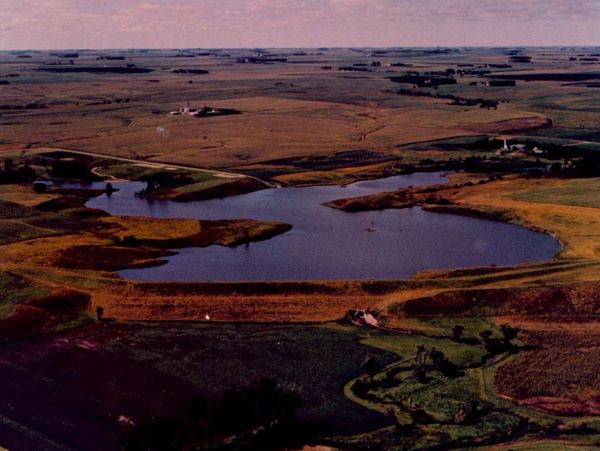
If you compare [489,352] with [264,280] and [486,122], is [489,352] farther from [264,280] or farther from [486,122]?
[486,122]

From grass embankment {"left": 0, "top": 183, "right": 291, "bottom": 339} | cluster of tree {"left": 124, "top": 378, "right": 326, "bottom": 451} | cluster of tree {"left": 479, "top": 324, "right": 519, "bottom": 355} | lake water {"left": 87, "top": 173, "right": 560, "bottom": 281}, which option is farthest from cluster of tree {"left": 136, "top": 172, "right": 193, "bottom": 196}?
cluster of tree {"left": 124, "top": 378, "right": 326, "bottom": 451}

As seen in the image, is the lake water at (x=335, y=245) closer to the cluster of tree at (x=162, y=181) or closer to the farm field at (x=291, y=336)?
the farm field at (x=291, y=336)

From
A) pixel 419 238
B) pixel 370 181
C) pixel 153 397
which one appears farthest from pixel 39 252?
pixel 370 181

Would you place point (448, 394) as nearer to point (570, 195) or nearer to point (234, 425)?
point (234, 425)

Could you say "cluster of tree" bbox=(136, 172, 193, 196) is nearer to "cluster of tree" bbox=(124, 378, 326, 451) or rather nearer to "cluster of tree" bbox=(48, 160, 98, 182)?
"cluster of tree" bbox=(48, 160, 98, 182)

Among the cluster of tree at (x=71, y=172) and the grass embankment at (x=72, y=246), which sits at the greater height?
the cluster of tree at (x=71, y=172)

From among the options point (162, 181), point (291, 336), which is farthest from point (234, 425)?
point (162, 181)

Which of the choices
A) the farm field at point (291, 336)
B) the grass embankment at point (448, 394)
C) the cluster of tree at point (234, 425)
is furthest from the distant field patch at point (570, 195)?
the cluster of tree at point (234, 425)
